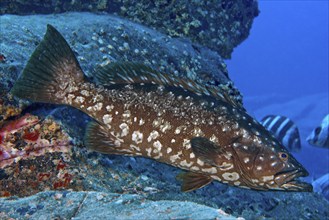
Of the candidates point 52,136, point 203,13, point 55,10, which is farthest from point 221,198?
point 55,10

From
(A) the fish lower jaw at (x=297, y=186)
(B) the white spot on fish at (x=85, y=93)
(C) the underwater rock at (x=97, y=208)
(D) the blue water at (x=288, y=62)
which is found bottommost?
(C) the underwater rock at (x=97, y=208)

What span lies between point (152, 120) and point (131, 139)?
10.9 inches

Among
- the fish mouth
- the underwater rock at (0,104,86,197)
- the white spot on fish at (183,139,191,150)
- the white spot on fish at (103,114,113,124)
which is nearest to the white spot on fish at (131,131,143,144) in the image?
the white spot on fish at (103,114,113,124)

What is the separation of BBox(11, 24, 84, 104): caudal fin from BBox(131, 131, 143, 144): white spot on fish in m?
0.75

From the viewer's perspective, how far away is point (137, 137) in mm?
3215

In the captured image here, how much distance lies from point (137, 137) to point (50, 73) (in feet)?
3.38

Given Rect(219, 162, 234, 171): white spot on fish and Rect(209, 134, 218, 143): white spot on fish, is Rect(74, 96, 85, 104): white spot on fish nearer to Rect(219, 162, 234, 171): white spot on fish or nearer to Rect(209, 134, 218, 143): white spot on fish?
Rect(209, 134, 218, 143): white spot on fish

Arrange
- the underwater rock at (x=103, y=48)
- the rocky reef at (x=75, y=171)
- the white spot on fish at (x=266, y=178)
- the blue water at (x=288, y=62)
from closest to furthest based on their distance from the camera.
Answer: the rocky reef at (x=75, y=171) → the white spot on fish at (x=266, y=178) → the underwater rock at (x=103, y=48) → the blue water at (x=288, y=62)

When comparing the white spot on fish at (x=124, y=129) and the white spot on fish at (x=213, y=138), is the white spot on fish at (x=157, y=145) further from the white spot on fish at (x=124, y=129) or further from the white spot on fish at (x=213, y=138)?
the white spot on fish at (x=213, y=138)

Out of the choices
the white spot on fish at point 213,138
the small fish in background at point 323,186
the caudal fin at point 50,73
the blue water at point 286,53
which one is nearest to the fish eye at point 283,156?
the white spot on fish at point 213,138

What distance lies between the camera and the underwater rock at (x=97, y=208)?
234cm

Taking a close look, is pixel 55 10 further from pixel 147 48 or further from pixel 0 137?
pixel 0 137

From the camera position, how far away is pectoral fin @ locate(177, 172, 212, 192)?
303 centimetres

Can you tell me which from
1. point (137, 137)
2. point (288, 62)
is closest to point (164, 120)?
point (137, 137)
